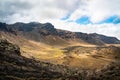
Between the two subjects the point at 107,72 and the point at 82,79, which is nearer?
the point at 82,79

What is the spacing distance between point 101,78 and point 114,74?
9.72m

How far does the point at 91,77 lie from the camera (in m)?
178

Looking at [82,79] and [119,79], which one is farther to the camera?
[82,79]

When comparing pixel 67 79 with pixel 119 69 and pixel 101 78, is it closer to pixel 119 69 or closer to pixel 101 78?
pixel 101 78

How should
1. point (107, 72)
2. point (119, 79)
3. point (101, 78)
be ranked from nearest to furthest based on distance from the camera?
point (119, 79) < point (101, 78) < point (107, 72)

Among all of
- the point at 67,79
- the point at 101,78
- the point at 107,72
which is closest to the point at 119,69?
the point at 107,72

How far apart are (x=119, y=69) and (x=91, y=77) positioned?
23.5 m

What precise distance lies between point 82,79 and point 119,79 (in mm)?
23666

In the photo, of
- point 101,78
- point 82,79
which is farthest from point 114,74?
point 82,79

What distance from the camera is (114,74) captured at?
582 ft

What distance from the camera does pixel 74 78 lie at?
179750 mm

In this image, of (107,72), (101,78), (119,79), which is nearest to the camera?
(119,79)

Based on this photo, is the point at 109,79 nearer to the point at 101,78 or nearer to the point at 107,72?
the point at 101,78

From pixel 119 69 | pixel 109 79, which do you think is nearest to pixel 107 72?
pixel 119 69
